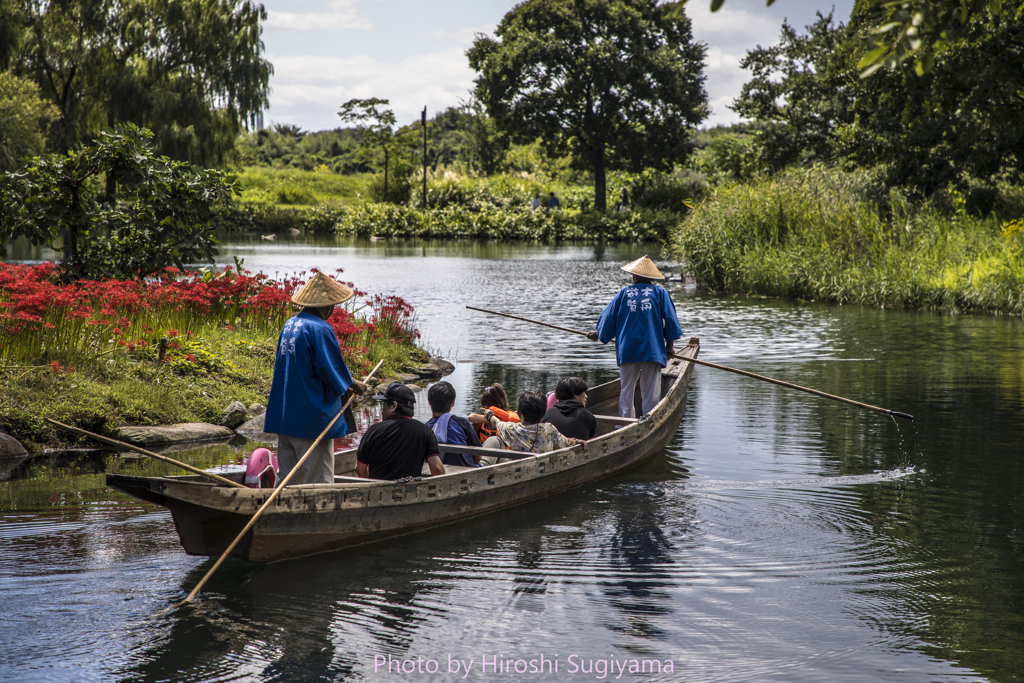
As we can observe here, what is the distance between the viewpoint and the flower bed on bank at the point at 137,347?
30.2 feet

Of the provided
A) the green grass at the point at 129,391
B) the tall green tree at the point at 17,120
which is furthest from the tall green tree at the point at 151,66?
the green grass at the point at 129,391

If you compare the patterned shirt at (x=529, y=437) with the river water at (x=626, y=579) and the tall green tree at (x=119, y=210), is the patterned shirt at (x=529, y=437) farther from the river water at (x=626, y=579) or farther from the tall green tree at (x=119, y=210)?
the tall green tree at (x=119, y=210)

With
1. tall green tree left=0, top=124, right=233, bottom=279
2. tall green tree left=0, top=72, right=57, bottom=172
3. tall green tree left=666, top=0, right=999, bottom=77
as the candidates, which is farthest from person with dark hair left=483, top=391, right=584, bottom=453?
tall green tree left=0, top=72, right=57, bottom=172

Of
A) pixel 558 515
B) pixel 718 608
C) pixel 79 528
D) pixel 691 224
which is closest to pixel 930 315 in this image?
pixel 691 224

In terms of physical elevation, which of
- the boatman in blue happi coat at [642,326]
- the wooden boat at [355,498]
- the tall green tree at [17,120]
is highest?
the tall green tree at [17,120]

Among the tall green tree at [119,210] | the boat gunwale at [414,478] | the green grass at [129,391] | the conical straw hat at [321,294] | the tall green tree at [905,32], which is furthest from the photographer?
the tall green tree at [119,210]

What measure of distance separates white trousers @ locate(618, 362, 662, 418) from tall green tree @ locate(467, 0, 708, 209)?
148 feet

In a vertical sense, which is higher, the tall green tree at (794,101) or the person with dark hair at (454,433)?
the tall green tree at (794,101)

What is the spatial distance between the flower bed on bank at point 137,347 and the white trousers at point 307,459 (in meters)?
3.80

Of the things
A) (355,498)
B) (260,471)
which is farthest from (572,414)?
(260,471)

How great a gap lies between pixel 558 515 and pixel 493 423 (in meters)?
1.10

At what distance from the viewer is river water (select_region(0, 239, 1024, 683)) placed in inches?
197

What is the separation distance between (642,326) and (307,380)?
4.31 meters

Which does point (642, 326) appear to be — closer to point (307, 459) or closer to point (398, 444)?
point (398, 444)
